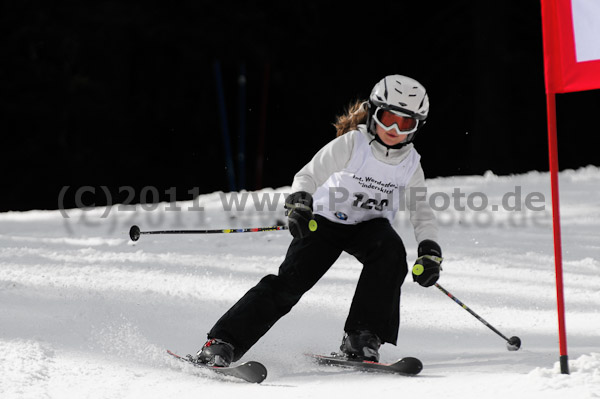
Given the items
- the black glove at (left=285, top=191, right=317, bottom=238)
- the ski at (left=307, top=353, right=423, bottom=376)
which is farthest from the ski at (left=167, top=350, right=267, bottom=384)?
the black glove at (left=285, top=191, right=317, bottom=238)

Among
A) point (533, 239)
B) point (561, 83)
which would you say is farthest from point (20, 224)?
point (561, 83)

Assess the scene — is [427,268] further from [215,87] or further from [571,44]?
[215,87]

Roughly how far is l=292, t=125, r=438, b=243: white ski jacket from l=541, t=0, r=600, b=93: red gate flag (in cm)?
81

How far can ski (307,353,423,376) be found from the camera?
3.07 meters

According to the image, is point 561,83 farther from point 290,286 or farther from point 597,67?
point 290,286

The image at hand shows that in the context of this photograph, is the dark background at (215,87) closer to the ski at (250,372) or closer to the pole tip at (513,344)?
Result: the pole tip at (513,344)

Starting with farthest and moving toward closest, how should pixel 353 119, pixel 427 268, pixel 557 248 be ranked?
pixel 353 119 → pixel 427 268 → pixel 557 248

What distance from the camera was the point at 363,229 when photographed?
3.59 meters

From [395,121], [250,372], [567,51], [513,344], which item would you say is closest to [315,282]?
[250,372]

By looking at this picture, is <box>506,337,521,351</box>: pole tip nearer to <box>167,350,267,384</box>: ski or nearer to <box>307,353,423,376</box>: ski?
<box>307,353,423,376</box>: ski

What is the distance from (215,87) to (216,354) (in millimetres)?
11680

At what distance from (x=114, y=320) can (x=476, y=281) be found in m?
2.35

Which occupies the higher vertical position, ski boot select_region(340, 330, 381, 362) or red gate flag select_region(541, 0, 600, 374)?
red gate flag select_region(541, 0, 600, 374)

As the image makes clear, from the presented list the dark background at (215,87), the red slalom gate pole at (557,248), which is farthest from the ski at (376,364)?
the dark background at (215,87)
